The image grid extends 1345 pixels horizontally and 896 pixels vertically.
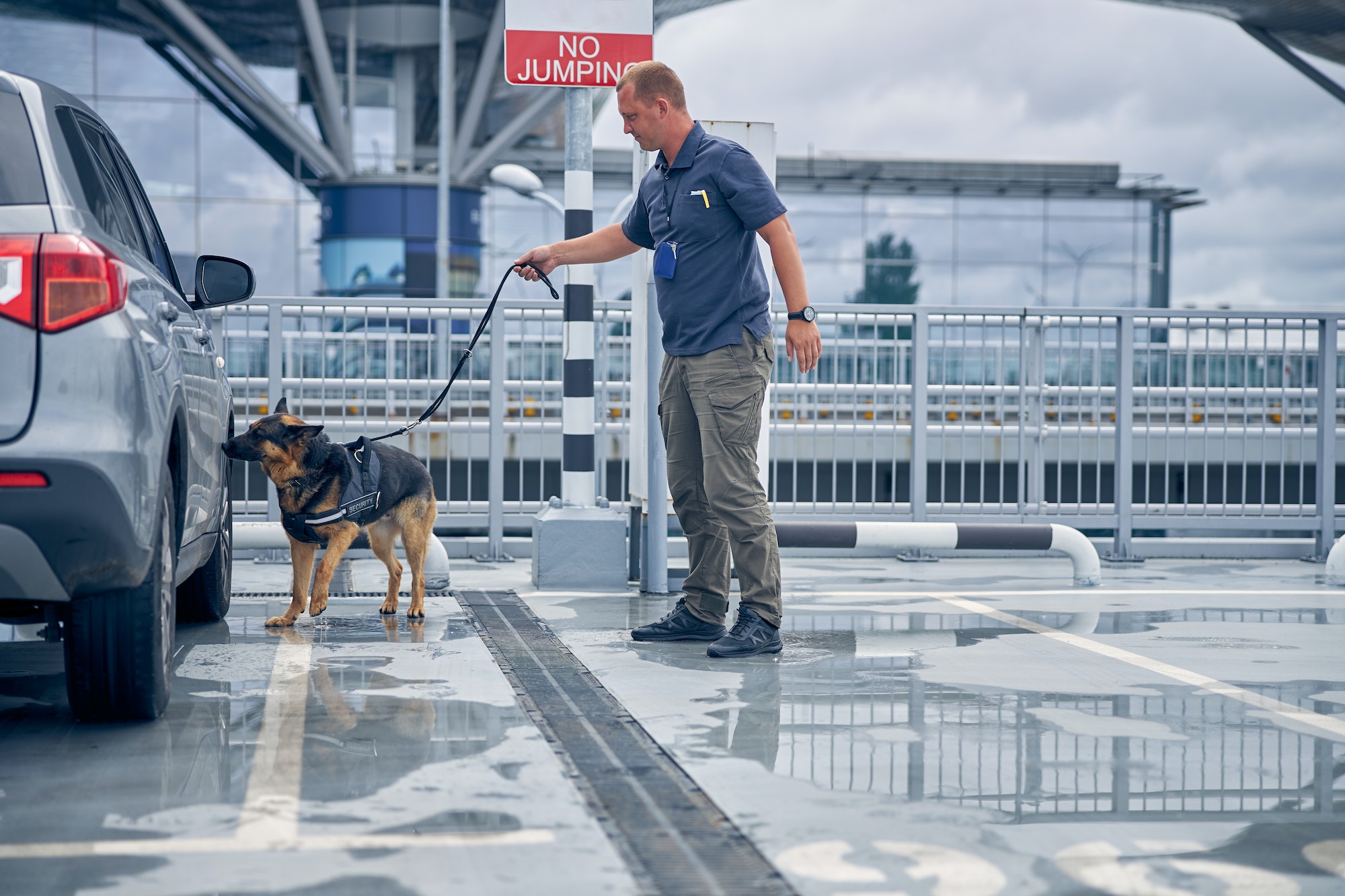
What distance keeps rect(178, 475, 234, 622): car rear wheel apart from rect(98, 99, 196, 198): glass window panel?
28285 mm

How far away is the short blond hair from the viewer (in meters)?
5.28

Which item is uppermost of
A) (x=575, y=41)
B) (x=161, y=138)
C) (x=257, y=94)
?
(x=257, y=94)

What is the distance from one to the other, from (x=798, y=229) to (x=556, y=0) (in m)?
30.6

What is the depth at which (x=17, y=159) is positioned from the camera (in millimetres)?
3611

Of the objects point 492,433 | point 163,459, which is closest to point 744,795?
point 163,459

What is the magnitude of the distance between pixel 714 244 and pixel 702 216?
0.37ft

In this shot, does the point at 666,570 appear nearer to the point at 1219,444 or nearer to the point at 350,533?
the point at 350,533

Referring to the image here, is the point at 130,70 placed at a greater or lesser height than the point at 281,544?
greater

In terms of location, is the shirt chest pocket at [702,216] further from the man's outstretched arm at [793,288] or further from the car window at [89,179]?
the car window at [89,179]

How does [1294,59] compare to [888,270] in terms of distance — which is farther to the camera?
[888,270]

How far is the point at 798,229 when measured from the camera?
3716cm

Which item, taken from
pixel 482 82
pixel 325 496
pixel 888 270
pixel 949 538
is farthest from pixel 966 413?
pixel 888 270

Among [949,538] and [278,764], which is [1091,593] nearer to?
[949,538]

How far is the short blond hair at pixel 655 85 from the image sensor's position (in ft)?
17.3
